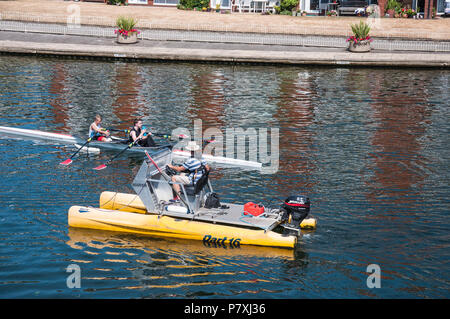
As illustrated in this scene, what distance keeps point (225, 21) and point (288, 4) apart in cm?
732

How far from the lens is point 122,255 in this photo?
45.6 ft

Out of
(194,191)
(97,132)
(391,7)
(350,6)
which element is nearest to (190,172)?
(194,191)

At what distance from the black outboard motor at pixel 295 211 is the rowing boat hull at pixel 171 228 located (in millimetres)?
372

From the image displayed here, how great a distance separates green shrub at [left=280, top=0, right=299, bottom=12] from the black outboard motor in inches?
1725

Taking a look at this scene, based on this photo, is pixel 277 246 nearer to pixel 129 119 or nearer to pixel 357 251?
pixel 357 251

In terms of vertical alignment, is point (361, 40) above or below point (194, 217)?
above

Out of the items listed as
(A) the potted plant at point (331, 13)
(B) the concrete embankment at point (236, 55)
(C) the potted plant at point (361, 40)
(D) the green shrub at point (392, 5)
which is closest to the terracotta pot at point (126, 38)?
(B) the concrete embankment at point (236, 55)

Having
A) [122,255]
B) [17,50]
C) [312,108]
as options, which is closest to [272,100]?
[312,108]

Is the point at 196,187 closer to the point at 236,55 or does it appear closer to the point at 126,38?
the point at 236,55

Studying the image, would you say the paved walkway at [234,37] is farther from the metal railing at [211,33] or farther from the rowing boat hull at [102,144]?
the rowing boat hull at [102,144]

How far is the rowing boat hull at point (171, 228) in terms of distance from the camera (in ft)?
45.7

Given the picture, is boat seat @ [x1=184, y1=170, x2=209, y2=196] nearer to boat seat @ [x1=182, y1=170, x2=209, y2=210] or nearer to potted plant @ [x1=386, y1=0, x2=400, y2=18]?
boat seat @ [x1=182, y1=170, x2=209, y2=210]

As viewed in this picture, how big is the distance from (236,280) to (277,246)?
1742mm

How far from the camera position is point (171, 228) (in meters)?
14.5
